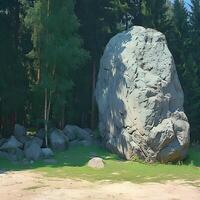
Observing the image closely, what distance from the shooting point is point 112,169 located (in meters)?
18.2

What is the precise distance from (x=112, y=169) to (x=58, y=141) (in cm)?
480

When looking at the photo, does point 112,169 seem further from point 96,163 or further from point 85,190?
point 85,190

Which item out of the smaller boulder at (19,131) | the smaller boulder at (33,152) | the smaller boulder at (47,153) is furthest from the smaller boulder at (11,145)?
the smaller boulder at (19,131)

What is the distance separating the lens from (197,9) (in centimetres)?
2855

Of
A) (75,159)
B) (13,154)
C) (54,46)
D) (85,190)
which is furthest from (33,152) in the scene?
(85,190)

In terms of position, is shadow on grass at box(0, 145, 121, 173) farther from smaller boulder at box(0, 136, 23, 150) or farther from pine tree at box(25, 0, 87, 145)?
pine tree at box(25, 0, 87, 145)

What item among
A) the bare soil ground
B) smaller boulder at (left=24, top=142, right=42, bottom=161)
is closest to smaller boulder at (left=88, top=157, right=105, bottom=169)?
smaller boulder at (left=24, top=142, right=42, bottom=161)

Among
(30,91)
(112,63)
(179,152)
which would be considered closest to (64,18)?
(112,63)

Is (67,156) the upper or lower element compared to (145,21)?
lower

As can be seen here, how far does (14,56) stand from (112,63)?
5059 millimetres

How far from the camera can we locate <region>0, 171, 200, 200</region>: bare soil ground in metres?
13.4

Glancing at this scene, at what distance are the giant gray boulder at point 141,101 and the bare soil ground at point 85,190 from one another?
4.49m

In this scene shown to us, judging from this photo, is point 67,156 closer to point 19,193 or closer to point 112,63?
point 112,63

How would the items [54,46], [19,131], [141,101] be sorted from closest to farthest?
[141,101] < [54,46] < [19,131]
